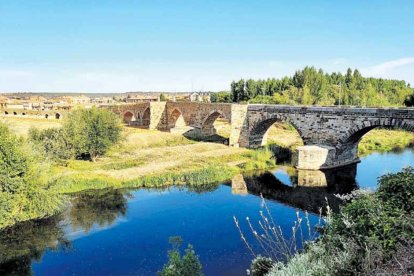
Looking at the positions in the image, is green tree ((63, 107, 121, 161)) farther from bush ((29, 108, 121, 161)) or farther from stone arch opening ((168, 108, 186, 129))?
stone arch opening ((168, 108, 186, 129))

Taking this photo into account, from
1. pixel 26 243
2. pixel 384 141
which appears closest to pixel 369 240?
pixel 26 243

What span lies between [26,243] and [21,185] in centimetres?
262

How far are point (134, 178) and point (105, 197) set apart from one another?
3232mm

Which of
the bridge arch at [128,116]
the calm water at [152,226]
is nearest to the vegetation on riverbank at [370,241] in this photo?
the calm water at [152,226]

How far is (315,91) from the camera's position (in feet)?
215

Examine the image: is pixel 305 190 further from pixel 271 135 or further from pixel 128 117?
pixel 128 117

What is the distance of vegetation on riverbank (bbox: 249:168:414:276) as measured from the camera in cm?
627

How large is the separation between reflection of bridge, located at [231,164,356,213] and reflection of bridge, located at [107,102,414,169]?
5.30 ft

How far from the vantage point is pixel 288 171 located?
2758 cm

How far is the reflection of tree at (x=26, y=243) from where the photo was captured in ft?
43.5

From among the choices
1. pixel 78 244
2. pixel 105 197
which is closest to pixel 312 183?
pixel 105 197

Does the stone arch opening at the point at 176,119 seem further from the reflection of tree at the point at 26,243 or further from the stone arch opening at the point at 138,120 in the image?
the reflection of tree at the point at 26,243

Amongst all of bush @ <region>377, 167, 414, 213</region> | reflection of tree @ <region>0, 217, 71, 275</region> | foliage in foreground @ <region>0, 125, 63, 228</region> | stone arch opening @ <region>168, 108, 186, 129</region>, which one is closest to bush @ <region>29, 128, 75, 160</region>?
foliage in foreground @ <region>0, 125, 63, 228</region>

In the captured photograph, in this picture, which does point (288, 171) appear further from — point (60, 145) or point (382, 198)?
point (382, 198)
